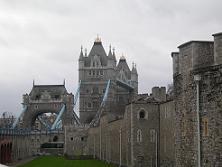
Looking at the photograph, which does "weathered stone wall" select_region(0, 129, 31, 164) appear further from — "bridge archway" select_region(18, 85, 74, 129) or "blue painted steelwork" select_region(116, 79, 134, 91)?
"blue painted steelwork" select_region(116, 79, 134, 91)

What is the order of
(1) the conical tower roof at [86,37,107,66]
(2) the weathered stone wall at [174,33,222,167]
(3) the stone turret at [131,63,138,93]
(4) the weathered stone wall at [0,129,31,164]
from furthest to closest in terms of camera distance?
(3) the stone turret at [131,63,138,93] → (1) the conical tower roof at [86,37,107,66] → (4) the weathered stone wall at [0,129,31,164] → (2) the weathered stone wall at [174,33,222,167]

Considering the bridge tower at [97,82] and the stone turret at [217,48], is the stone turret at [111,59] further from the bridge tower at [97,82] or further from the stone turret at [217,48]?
the stone turret at [217,48]

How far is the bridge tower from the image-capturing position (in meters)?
129

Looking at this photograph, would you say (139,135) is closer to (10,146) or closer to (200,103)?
(200,103)

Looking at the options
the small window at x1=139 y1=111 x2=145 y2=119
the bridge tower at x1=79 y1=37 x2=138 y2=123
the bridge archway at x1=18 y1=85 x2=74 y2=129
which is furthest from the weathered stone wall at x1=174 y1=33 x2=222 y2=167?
the bridge tower at x1=79 y1=37 x2=138 y2=123

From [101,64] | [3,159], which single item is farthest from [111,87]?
[3,159]

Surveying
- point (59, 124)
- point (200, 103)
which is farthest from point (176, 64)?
point (59, 124)

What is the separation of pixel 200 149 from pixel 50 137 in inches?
3634

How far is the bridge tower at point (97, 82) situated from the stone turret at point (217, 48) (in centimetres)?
10853

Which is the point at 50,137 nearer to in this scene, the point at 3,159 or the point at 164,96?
the point at 3,159

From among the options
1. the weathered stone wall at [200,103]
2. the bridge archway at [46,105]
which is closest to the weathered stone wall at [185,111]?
the weathered stone wall at [200,103]

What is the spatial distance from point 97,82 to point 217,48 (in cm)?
11817

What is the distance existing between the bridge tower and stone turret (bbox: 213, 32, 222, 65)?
109 m

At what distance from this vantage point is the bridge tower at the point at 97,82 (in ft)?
424
